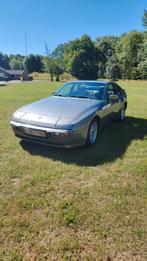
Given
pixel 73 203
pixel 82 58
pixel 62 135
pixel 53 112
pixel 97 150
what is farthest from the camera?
pixel 82 58

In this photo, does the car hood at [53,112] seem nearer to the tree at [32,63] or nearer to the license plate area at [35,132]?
the license plate area at [35,132]

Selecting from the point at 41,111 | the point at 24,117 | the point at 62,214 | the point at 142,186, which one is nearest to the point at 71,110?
the point at 41,111

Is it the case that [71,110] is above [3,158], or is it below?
above

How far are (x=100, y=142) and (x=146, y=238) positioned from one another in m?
2.78

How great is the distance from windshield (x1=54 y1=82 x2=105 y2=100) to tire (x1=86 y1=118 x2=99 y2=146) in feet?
2.71

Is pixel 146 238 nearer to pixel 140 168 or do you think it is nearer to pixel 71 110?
pixel 140 168

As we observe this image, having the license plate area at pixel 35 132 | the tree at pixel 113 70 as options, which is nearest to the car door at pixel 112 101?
the license plate area at pixel 35 132

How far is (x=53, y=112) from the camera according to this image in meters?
4.13

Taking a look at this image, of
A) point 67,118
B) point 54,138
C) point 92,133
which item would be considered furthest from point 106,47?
point 54,138

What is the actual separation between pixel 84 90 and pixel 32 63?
251 ft

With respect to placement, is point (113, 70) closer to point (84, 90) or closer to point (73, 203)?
point (84, 90)

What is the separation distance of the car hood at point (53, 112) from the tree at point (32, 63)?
2994 inches

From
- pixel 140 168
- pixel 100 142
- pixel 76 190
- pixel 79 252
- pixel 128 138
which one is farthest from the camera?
pixel 128 138

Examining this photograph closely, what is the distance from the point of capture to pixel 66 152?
415 centimetres
